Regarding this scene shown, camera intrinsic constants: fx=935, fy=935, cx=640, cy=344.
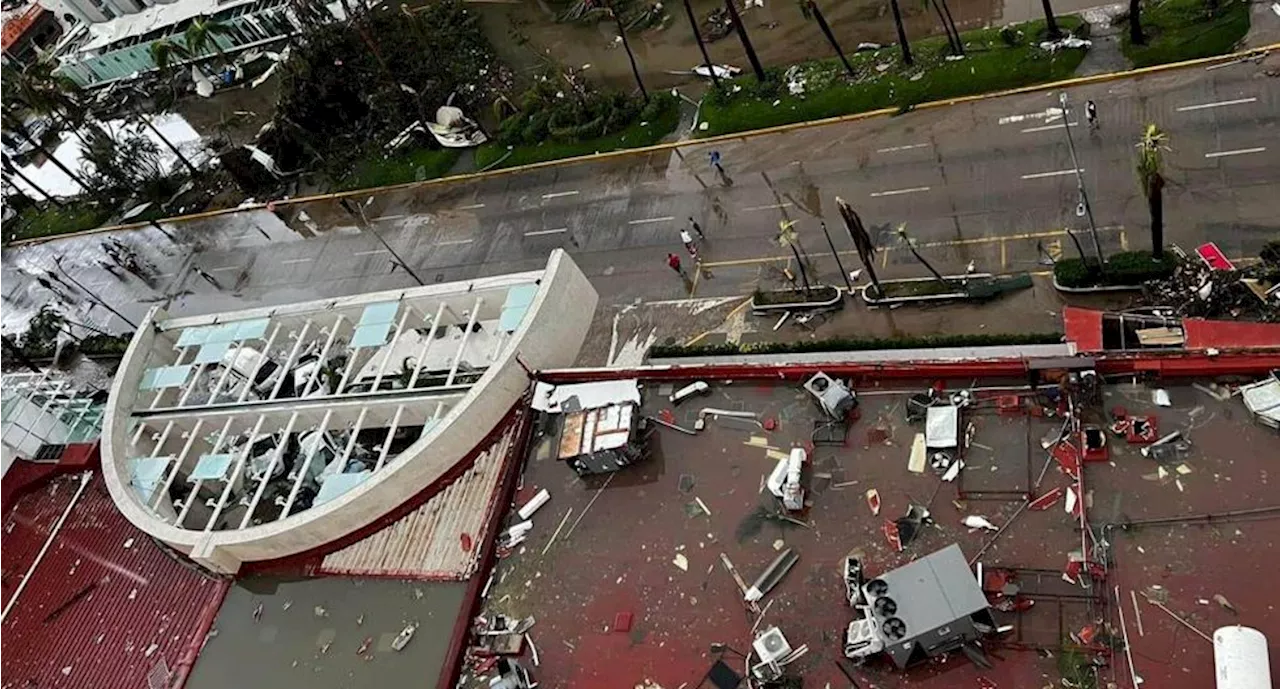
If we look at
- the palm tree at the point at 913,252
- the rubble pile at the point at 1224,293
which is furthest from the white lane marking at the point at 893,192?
the rubble pile at the point at 1224,293

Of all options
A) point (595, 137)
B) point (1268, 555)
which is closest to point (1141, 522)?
point (1268, 555)

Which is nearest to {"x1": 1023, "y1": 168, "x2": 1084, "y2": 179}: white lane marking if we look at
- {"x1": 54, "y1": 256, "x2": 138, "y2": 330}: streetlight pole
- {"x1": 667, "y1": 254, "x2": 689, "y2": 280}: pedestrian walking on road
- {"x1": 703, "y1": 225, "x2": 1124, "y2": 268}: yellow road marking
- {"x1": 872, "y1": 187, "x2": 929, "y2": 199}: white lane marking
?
{"x1": 703, "y1": 225, "x2": 1124, "y2": 268}: yellow road marking

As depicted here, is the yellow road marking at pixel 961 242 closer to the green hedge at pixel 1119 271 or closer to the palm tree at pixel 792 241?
the palm tree at pixel 792 241

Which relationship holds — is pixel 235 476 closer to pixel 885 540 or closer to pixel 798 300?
pixel 885 540

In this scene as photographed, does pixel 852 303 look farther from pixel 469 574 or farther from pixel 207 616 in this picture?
pixel 207 616

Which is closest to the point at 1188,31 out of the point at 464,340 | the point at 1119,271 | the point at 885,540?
the point at 1119,271
